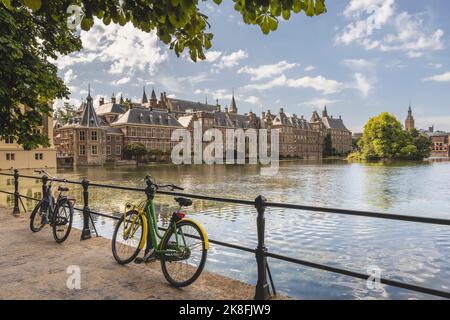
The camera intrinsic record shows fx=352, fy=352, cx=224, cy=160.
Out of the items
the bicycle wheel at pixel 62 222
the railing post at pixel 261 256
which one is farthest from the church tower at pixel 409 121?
the railing post at pixel 261 256

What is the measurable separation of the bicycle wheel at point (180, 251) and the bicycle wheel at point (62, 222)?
9.68 ft

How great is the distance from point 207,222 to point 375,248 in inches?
228

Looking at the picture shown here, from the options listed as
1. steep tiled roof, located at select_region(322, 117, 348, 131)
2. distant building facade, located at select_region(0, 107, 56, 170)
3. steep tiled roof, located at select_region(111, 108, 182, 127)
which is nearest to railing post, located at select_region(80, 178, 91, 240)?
distant building facade, located at select_region(0, 107, 56, 170)

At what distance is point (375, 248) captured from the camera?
9562 millimetres

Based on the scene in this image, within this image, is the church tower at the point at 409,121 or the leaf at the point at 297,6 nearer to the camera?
the leaf at the point at 297,6

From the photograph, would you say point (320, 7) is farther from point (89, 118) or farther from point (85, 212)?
point (89, 118)

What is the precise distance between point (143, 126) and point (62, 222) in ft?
239

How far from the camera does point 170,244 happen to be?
4785 millimetres

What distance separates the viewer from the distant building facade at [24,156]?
153ft

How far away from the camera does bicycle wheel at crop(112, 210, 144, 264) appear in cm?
550

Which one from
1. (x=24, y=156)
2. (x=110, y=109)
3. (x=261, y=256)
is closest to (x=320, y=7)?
(x=261, y=256)

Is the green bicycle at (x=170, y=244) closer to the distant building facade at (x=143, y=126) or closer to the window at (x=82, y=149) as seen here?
the distant building facade at (x=143, y=126)
